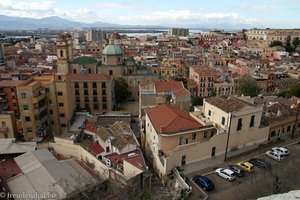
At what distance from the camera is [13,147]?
97.9ft

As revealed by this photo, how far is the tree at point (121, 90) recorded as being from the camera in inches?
2262

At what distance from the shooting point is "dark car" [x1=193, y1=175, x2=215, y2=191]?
67.8 ft

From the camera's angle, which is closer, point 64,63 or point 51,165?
point 51,165

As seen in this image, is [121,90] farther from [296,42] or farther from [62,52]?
[296,42]

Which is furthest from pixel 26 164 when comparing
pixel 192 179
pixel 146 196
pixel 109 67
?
pixel 109 67

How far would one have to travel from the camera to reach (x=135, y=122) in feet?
150

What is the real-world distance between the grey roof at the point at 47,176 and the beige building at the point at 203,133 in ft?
24.4

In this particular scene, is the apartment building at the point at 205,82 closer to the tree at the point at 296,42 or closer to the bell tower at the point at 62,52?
the bell tower at the point at 62,52

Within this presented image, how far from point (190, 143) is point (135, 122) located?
21.3m

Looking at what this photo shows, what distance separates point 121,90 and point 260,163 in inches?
1530

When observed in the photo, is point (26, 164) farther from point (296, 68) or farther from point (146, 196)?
point (296, 68)

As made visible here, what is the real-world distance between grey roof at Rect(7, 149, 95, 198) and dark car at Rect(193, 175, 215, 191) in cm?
935

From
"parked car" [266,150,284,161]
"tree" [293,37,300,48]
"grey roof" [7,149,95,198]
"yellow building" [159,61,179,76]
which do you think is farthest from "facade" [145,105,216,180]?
"tree" [293,37,300,48]

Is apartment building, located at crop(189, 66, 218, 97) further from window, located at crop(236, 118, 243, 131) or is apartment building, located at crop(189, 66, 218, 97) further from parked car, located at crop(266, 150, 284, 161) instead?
parked car, located at crop(266, 150, 284, 161)
